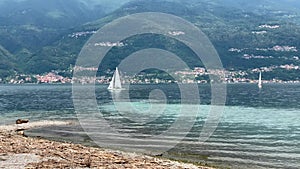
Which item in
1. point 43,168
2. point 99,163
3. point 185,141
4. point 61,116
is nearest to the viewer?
point 43,168

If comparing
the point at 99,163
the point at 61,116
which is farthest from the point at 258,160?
the point at 61,116

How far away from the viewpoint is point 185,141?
143 feet

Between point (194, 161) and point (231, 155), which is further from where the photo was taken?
point (231, 155)

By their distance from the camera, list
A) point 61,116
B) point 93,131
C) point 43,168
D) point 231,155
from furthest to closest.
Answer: point 61,116
point 93,131
point 231,155
point 43,168

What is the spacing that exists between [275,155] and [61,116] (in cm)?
4306

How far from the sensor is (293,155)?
35.7 metres

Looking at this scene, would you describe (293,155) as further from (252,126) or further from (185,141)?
(252,126)

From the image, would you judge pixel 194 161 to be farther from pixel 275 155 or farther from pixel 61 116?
pixel 61 116

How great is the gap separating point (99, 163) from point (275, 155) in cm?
1713

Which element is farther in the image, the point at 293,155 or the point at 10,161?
the point at 293,155

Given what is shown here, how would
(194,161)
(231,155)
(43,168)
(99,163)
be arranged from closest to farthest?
(43,168), (99,163), (194,161), (231,155)

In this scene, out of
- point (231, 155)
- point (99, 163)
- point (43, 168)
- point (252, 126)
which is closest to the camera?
point (43, 168)

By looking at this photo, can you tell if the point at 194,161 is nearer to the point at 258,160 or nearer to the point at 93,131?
the point at 258,160

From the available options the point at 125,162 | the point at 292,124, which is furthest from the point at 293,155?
the point at 292,124
